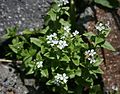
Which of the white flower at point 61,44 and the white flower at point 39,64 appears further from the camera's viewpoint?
the white flower at point 39,64

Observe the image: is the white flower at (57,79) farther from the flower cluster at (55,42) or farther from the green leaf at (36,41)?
the green leaf at (36,41)

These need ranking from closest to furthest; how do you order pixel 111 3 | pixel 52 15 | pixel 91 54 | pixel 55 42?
1. pixel 55 42
2. pixel 91 54
3. pixel 52 15
4. pixel 111 3

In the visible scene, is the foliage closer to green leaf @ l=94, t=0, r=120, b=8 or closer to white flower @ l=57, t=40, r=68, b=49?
white flower @ l=57, t=40, r=68, b=49

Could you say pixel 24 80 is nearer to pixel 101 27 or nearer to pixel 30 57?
pixel 30 57

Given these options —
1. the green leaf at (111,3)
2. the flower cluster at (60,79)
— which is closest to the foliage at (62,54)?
the flower cluster at (60,79)

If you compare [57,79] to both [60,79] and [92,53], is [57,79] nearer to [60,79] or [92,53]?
[60,79]

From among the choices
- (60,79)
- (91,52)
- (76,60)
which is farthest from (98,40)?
(60,79)

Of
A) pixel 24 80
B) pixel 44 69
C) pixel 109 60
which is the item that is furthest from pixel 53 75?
pixel 109 60

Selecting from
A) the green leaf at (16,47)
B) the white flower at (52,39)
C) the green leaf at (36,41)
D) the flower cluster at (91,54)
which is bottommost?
the flower cluster at (91,54)
